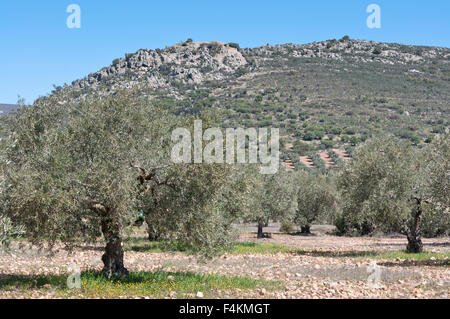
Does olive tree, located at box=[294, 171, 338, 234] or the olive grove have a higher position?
the olive grove

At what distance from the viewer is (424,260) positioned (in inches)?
910

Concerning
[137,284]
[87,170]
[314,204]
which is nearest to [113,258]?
[137,284]

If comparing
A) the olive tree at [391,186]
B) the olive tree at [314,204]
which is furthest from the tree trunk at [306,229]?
the olive tree at [391,186]

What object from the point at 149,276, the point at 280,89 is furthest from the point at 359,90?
the point at 149,276

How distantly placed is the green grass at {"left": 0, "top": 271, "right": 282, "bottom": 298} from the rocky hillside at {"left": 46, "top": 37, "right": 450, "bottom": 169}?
2273 inches

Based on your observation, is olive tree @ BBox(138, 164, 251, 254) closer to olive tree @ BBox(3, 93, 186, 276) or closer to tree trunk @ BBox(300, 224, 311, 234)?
olive tree @ BBox(3, 93, 186, 276)

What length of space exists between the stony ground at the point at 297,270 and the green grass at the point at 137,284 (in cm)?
50

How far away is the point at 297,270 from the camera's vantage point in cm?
2005

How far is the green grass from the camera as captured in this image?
13344mm

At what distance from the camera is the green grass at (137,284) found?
1334 centimetres

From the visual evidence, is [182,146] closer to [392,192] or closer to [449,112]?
[392,192]

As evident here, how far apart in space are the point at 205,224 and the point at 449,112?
96.2 meters

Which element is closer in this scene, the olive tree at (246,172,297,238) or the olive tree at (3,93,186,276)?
the olive tree at (3,93,186,276)

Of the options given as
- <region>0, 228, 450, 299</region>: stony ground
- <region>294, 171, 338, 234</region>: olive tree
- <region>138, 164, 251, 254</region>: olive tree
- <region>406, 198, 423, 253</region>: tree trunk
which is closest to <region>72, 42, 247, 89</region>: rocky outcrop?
<region>294, 171, 338, 234</region>: olive tree
